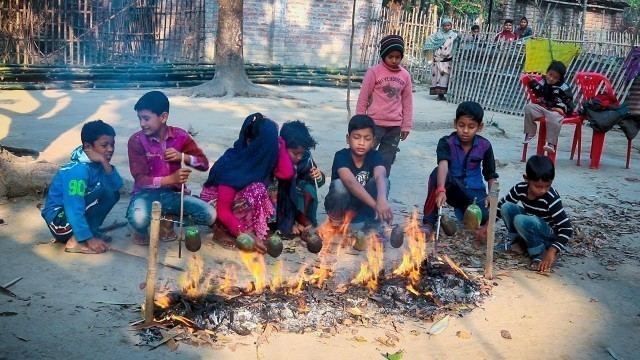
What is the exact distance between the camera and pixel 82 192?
14.3 feet

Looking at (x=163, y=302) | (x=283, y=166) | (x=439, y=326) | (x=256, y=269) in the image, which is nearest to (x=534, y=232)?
(x=439, y=326)

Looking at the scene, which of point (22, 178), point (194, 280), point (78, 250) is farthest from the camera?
point (22, 178)

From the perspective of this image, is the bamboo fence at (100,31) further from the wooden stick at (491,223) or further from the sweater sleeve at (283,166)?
the wooden stick at (491,223)

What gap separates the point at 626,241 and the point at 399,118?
235 cm

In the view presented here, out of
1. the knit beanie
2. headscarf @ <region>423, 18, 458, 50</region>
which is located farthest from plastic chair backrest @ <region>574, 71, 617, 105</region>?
headscarf @ <region>423, 18, 458, 50</region>

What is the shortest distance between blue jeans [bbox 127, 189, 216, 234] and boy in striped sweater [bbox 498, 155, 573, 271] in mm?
2314

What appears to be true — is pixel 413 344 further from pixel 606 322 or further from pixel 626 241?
pixel 626 241

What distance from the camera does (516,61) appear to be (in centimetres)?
Answer: 1319

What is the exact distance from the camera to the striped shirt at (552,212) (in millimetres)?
4691

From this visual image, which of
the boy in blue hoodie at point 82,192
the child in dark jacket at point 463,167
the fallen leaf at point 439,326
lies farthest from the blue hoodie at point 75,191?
the child in dark jacket at point 463,167

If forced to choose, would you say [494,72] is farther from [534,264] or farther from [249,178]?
[249,178]

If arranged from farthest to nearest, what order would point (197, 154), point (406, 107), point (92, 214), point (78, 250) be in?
point (406, 107)
point (197, 154)
point (92, 214)
point (78, 250)

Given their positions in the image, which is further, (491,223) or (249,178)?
(249,178)

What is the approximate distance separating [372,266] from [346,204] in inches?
35.0
